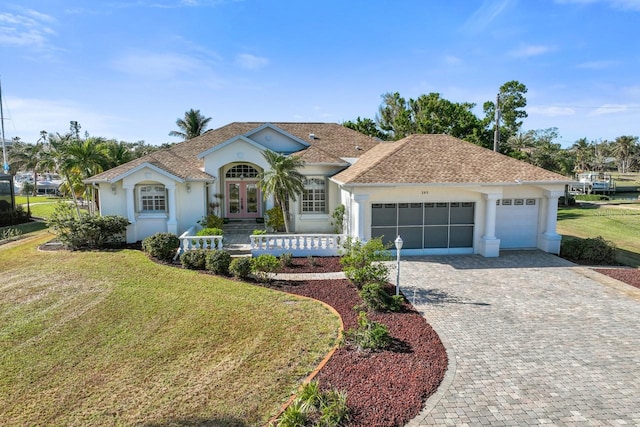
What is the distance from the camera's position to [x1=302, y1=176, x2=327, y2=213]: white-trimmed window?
22938mm

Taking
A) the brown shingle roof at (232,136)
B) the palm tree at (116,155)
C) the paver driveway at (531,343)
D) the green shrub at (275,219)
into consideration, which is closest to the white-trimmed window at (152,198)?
the brown shingle roof at (232,136)

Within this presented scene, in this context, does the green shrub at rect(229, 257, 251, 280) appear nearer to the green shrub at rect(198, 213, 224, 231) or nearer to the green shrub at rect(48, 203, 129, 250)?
the green shrub at rect(198, 213, 224, 231)

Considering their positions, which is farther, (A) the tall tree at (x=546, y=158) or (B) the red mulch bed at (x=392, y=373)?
(A) the tall tree at (x=546, y=158)

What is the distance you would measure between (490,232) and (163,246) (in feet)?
47.5

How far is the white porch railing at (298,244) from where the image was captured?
60.5 feet

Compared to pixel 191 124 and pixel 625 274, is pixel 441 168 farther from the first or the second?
pixel 191 124

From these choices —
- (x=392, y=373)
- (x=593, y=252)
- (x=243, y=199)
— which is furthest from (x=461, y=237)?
(x=243, y=199)

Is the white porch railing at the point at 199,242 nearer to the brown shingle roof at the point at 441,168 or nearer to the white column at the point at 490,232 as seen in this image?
the brown shingle roof at the point at 441,168

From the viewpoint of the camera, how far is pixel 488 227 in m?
18.9

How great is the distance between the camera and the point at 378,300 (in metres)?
12.1

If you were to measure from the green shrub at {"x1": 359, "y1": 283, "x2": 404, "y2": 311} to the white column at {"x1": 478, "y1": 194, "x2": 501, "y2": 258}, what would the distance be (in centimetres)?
835

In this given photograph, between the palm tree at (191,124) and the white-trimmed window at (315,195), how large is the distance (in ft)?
109

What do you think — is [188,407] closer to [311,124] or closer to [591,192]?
[311,124]

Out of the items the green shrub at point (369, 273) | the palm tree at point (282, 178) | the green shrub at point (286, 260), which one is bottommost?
the green shrub at point (286, 260)
